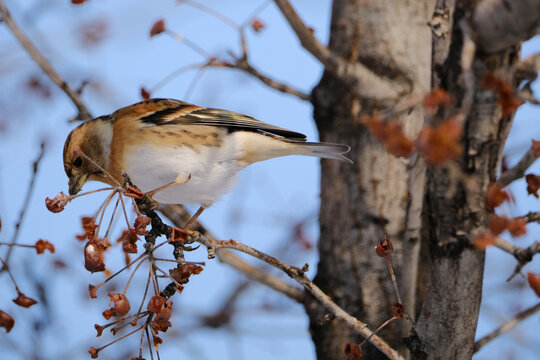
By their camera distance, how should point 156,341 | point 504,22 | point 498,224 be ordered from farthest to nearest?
point 156,341 → point 498,224 → point 504,22

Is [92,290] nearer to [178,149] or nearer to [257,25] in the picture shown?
[178,149]

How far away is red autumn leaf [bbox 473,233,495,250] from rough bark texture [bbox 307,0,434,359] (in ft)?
3.53

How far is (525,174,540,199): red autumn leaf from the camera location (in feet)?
7.63

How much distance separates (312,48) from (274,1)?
1.25ft

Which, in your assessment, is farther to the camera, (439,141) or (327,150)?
(327,150)

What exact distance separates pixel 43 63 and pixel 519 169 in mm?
2912

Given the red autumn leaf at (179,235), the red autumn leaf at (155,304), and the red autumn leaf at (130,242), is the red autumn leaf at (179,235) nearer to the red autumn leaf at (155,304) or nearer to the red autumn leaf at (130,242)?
the red autumn leaf at (130,242)

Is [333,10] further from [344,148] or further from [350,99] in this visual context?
[344,148]

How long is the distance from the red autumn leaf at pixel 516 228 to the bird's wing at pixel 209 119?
161cm

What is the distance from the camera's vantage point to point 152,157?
3230 millimetres

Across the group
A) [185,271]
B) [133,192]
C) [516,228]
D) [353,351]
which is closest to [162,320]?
[185,271]

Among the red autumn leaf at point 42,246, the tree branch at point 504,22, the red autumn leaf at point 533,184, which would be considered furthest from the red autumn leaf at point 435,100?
the red autumn leaf at point 42,246

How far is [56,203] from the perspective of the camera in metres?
2.31

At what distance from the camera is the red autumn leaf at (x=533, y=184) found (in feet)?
7.63
